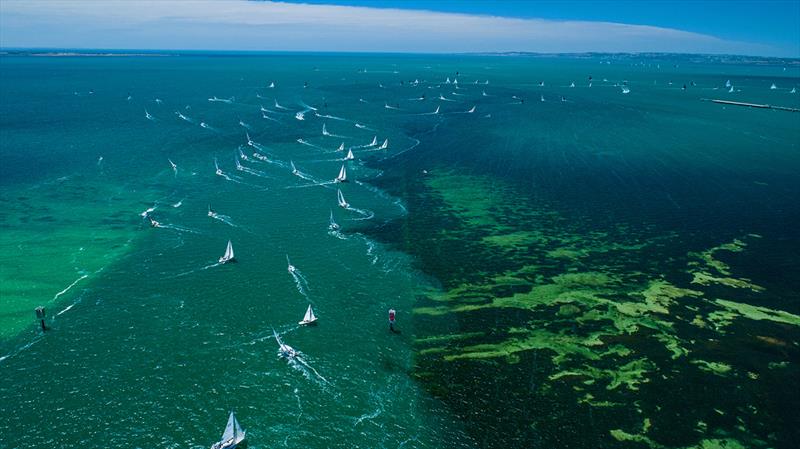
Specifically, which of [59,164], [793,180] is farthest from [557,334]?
[59,164]

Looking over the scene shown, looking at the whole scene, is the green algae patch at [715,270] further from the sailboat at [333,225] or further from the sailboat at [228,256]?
the sailboat at [228,256]

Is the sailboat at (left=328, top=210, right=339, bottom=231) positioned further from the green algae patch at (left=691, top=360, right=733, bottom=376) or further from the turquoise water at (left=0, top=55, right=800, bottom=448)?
the green algae patch at (left=691, top=360, right=733, bottom=376)

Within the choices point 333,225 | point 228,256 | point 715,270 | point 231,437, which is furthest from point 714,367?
point 228,256

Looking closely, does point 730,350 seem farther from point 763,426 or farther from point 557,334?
point 557,334

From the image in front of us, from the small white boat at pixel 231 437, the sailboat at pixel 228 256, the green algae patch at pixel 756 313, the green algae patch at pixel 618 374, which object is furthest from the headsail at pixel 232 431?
the green algae patch at pixel 756 313

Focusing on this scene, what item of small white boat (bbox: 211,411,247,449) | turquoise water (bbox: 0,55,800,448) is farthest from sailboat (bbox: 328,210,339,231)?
small white boat (bbox: 211,411,247,449)

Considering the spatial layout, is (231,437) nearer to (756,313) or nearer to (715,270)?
(756,313)
